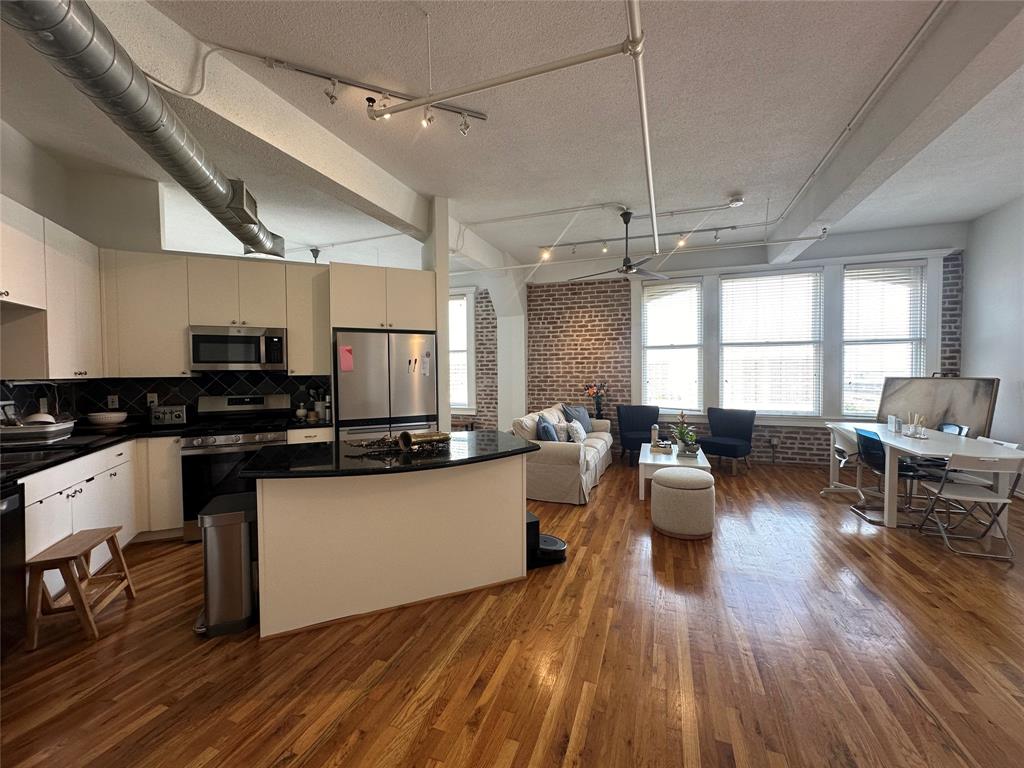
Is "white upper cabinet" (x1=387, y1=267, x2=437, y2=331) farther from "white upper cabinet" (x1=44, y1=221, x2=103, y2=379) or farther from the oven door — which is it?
"white upper cabinet" (x1=44, y1=221, x2=103, y2=379)

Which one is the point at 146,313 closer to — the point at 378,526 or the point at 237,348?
the point at 237,348

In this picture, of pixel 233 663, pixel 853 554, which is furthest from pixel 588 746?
pixel 853 554

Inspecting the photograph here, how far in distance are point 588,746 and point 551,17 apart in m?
3.17

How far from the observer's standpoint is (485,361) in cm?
782

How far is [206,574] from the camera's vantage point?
7.46ft

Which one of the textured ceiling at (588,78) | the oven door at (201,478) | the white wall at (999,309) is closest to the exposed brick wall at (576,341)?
the textured ceiling at (588,78)

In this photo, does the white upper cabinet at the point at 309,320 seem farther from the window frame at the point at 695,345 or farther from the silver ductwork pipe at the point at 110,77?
the window frame at the point at 695,345

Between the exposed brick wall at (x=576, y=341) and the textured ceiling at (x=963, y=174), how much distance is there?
3175mm

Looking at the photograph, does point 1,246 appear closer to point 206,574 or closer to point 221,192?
point 221,192

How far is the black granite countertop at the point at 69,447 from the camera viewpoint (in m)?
2.23

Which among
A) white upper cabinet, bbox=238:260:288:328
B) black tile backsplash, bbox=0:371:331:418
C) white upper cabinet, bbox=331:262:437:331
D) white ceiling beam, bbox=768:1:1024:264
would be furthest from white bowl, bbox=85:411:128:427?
white ceiling beam, bbox=768:1:1024:264

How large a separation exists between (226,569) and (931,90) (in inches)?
179

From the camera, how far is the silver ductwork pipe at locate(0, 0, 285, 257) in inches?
55.0

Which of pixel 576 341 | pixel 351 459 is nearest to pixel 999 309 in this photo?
pixel 576 341
